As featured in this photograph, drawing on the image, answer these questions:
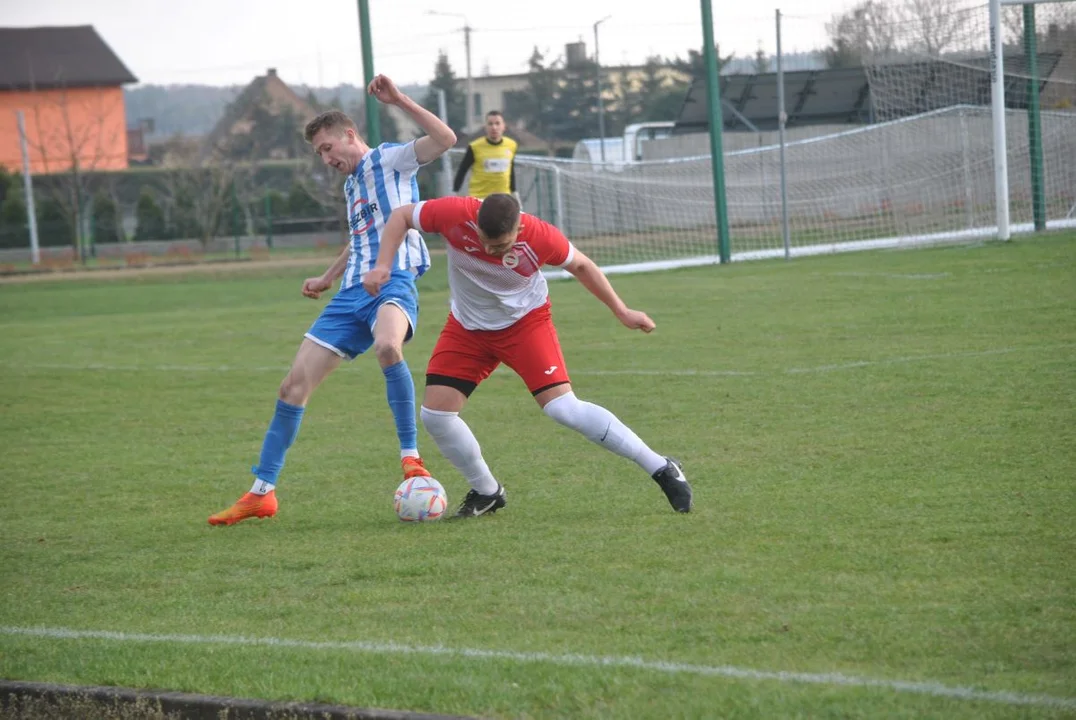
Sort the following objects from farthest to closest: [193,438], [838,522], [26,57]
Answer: [26,57] → [193,438] → [838,522]

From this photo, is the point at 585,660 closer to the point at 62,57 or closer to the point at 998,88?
the point at 998,88

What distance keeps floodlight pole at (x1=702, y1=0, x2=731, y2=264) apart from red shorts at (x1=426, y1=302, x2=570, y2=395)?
50.6 ft

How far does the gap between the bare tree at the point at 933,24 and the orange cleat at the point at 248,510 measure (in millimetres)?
15335

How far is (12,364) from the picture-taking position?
14.2 meters

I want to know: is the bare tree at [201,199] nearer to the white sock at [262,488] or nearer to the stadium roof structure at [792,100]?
the stadium roof structure at [792,100]

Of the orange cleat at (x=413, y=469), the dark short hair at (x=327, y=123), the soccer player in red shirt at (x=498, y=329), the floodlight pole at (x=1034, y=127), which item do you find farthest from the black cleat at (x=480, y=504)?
the floodlight pole at (x=1034, y=127)

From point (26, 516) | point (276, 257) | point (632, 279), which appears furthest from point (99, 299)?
point (26, 516)

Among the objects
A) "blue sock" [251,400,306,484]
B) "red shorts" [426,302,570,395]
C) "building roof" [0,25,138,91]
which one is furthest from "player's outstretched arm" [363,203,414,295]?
"building roof" [0,25,138,91]

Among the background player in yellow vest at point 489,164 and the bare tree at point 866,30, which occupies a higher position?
the bare tree at point 866,30

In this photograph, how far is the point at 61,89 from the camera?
53.3 metres

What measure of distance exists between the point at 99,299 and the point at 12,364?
1233 cm

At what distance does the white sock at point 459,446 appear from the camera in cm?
618

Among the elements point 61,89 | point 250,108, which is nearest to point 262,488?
point 61,89

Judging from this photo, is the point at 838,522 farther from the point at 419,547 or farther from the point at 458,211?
the point at 458,211
